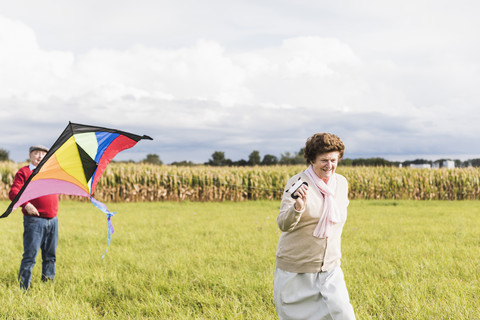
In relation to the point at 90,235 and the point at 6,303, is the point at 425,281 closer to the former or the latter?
the point at 6,303

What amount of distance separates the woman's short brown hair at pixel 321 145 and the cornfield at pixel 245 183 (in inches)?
679

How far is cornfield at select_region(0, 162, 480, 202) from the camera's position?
22.0 metres

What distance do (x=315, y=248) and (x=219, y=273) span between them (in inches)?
130

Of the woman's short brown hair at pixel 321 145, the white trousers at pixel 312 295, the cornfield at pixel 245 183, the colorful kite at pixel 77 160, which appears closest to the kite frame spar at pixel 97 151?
the colorful kite at pixel 77 160

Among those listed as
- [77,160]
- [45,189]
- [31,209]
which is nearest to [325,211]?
[77,160]

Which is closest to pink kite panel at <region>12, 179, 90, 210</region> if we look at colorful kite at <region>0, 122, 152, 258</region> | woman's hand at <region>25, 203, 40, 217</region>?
colorful kite at <region>0, 122, 152, 258</region>

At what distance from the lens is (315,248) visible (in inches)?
146

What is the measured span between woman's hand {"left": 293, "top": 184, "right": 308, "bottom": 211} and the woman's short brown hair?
15.4 inches

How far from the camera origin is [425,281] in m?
6.10

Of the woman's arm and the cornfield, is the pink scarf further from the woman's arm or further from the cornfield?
the cornfield

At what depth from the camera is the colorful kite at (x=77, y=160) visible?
5250mm

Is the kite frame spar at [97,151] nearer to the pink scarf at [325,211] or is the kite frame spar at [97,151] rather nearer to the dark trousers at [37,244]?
the dark trousers at [37,244]

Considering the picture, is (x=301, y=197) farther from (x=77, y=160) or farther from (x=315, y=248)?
(x=77, y=160)

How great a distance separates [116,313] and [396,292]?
381cm
